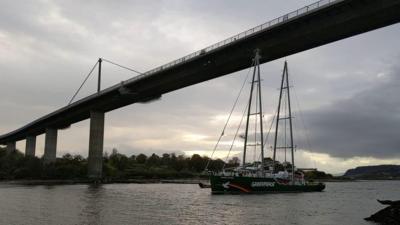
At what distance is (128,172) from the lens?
6939 inches

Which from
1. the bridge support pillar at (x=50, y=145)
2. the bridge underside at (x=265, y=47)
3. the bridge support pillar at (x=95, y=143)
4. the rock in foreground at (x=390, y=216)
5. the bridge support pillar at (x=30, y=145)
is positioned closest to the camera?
the rock in foreground at (x=390, y=216)

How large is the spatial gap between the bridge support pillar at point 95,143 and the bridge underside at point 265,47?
7.14 ft

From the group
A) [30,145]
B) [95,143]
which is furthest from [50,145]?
[95,143]

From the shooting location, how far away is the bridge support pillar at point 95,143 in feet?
397

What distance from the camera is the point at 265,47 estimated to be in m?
75.2

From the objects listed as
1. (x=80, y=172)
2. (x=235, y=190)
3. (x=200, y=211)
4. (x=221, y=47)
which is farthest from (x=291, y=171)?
(x=80, y=172)

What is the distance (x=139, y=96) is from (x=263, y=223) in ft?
265

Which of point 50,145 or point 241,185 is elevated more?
point 50,145

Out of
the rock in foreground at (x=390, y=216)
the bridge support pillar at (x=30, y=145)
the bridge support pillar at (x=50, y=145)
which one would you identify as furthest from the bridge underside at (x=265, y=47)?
the bridge support pillar at (x=30, y=145)

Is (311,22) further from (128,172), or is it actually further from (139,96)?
(128,172)

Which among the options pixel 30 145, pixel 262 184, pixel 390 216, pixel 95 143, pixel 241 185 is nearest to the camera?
pixel 390 216

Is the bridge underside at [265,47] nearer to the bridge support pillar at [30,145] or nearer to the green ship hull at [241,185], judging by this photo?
the green ship hull at [241,185]

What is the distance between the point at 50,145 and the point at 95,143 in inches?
1418

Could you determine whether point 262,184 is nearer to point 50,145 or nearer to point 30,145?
point 50,145
